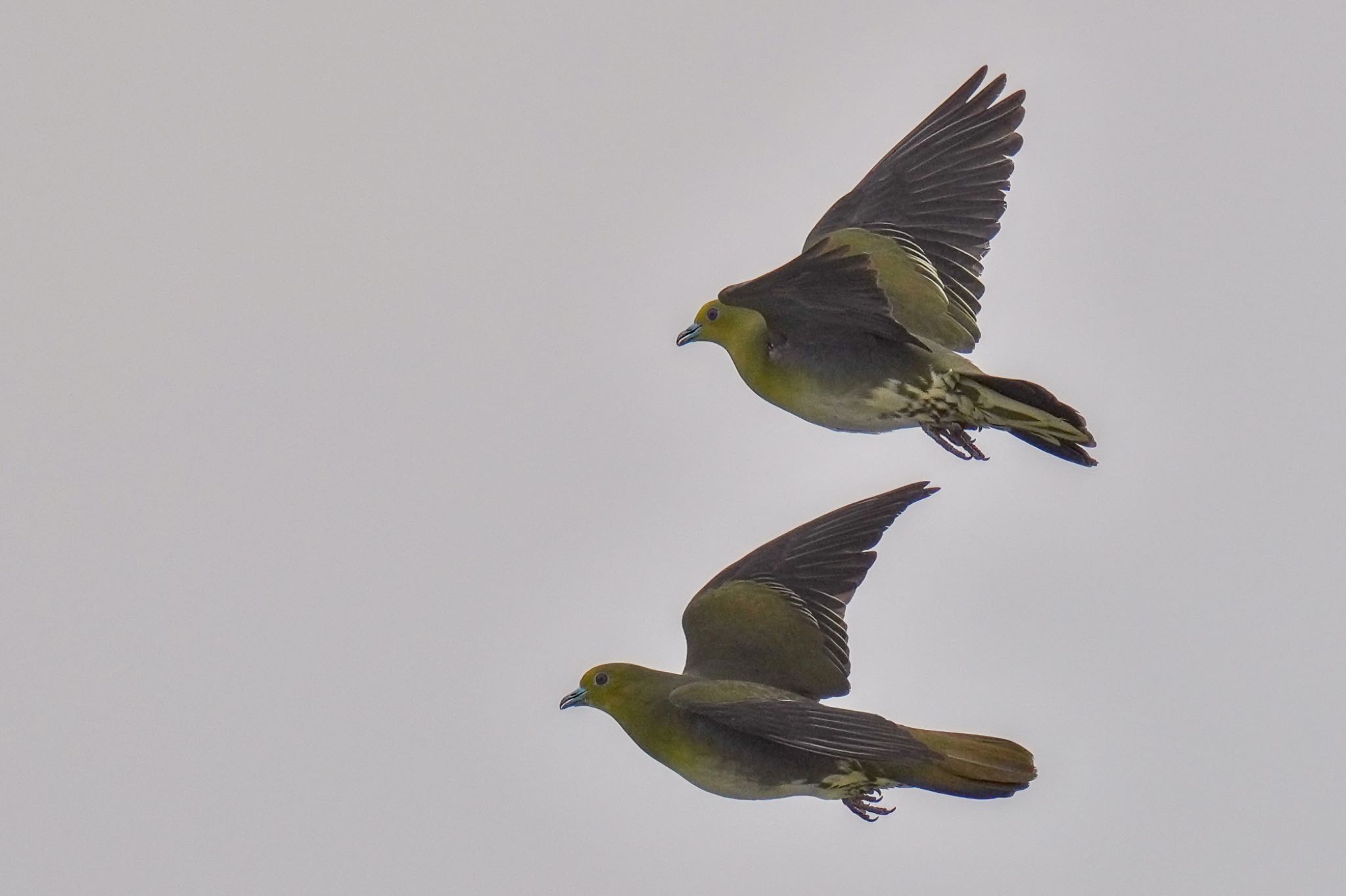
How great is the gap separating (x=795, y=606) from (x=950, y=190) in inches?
103

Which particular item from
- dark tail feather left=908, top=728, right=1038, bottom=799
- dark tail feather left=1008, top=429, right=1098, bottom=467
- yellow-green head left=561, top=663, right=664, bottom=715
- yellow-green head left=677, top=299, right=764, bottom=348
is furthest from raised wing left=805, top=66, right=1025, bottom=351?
dark tail feather left=908, top=728, right=1038, bottom=799

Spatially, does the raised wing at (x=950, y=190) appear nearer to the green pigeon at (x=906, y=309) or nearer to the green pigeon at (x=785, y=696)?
the green pigeon at (x=906, y=309)

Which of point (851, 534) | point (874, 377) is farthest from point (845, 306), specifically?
point (851, 534)

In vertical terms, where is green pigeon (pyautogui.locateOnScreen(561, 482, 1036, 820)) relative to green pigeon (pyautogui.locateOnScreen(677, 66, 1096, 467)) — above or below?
below

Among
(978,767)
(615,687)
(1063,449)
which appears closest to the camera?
(978,767)

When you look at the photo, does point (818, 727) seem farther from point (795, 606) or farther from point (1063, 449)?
point (1063, 449)

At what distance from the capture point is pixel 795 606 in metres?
14.4

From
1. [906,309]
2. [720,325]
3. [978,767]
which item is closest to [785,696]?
[978,767]

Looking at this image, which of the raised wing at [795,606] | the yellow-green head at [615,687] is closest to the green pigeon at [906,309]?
the raised wing at [795,606]

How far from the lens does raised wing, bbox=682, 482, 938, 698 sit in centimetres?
1416

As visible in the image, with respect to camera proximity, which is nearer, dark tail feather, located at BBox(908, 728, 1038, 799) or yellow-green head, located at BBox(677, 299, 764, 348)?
dark tail feather, located at BBox(908, 728, 1038, 799)

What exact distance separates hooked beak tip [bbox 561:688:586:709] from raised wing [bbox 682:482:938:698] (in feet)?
2.01

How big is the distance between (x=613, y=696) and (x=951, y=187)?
3.56 meters

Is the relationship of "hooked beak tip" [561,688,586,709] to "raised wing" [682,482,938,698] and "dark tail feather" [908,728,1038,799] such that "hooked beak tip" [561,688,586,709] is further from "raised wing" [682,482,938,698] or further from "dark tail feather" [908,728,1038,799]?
"dark tail feather" [908,728,1038,799]
